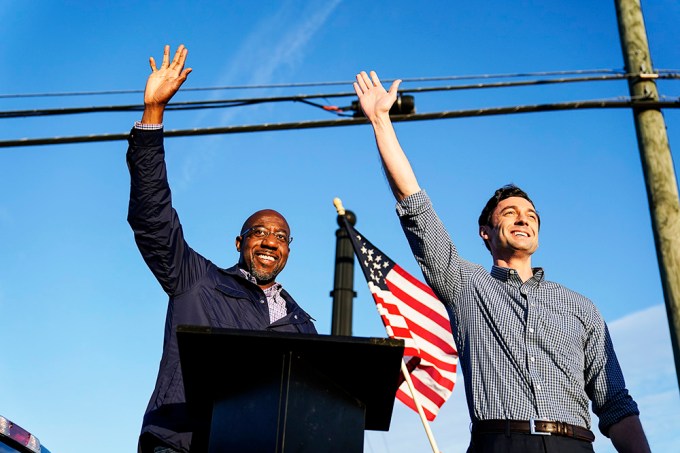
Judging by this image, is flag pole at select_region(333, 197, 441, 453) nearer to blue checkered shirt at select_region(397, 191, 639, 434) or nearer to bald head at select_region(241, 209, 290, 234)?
blue checkered shirt at select_region(397, 191, 639, 434)

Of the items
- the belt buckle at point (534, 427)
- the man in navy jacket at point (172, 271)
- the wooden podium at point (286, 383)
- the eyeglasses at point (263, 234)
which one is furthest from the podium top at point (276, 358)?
the eyeglasses at point (263, 234)

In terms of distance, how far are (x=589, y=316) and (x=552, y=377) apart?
492mm

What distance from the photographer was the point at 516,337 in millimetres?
3656

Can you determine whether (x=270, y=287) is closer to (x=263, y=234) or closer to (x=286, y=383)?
(x=263, y=234)

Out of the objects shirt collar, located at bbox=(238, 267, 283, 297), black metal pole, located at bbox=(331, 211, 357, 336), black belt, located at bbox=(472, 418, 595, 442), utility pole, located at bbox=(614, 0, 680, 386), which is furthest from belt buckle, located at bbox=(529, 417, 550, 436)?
black metal pole, located at bbox=(331, 211, 357, 336)

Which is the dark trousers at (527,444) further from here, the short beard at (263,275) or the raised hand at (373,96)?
the short beard at (263,275)

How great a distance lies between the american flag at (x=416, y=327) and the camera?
6824 millimetres

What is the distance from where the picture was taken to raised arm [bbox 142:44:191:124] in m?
4.24

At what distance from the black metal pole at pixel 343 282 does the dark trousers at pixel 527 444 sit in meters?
4.54

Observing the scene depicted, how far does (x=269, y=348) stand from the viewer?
2.99 metres

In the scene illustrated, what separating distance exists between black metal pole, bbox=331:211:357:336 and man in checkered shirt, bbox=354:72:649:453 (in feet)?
13.2

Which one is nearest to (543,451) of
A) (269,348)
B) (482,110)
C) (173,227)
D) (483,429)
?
(483,429)

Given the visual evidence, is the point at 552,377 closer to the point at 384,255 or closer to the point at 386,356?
the point at 386,356

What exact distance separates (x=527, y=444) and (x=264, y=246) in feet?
6.60
